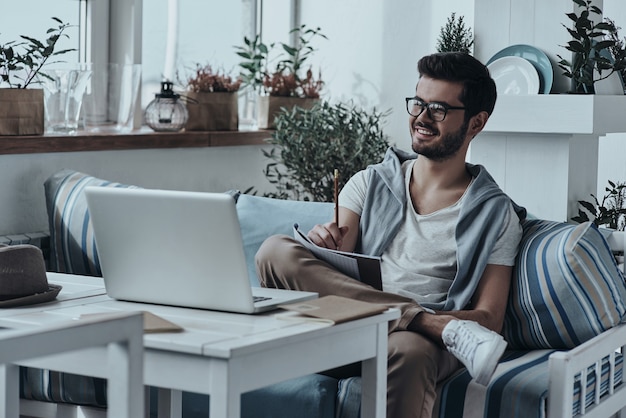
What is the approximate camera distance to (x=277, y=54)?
479 centimetres

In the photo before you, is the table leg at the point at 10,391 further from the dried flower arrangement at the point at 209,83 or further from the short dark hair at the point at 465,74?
the dried flower arrangement at the point at 209,83

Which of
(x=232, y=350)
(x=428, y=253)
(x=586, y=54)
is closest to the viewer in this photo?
(x=232, y=350)

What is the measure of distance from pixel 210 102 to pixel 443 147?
63.7 inches

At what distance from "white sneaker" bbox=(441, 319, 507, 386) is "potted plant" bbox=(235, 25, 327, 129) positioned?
2.24 m

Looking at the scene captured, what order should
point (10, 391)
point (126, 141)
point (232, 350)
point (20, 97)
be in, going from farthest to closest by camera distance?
point (126, 141) < point (20, 97) < point (10, 391) < point (232, 350)

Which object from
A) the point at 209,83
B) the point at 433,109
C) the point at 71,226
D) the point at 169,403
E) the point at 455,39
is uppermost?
the point at 455,39

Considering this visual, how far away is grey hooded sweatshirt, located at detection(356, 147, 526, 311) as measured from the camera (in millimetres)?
2547

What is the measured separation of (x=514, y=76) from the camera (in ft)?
11.9

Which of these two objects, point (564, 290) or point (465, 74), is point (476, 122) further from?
point (564, 290)

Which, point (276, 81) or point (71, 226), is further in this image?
point (276, 81)

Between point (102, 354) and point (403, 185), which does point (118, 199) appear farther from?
point (403, 185)

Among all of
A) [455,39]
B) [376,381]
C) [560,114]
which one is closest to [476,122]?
[560,114]

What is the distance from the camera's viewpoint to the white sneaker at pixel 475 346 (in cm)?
204

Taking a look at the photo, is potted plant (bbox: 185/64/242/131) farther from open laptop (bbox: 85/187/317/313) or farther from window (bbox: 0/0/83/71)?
open laptop (bbox: 85/187/317/313)
